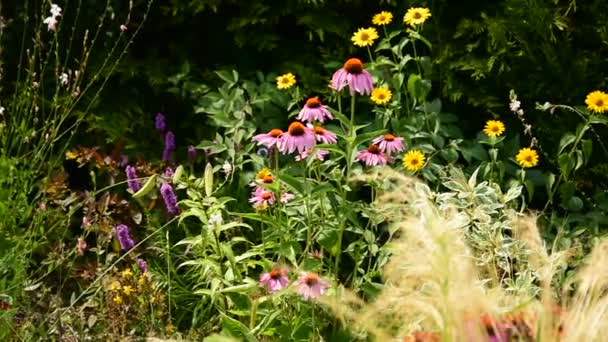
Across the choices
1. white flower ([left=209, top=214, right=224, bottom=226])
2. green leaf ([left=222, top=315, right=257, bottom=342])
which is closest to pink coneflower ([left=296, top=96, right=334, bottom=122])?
white flower ([left=209, top=214, right=224, bottom=226])

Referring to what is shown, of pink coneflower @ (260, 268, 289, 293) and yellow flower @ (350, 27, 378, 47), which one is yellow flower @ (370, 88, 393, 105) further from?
pink coneflower @ (260, 268, 289, 293)

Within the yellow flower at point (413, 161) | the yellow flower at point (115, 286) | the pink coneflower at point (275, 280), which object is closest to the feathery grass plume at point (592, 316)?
the pink coneflower at point (275, 280)

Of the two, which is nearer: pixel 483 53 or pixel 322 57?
pixel 483 53

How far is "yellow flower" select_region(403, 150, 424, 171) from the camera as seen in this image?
338 cm

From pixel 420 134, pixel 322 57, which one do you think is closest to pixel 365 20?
pixel 322 57

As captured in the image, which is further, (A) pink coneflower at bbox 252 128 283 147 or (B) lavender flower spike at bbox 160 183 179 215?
(B) lavender flower spike at bbox 160 183 179 215

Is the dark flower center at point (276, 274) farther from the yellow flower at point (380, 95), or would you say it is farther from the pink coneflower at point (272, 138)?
the yellow flower at point (380, 95)

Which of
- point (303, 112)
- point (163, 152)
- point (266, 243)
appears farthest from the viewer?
point (163, 152)

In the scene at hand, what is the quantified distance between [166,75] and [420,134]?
129 centimetres

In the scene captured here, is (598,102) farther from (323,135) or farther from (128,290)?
(128,290)

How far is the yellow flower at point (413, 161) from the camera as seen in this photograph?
3.38m

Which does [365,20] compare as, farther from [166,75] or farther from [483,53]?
[166,75]

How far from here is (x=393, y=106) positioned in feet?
11.9

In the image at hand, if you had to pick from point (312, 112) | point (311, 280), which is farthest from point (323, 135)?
point (311, 280)
